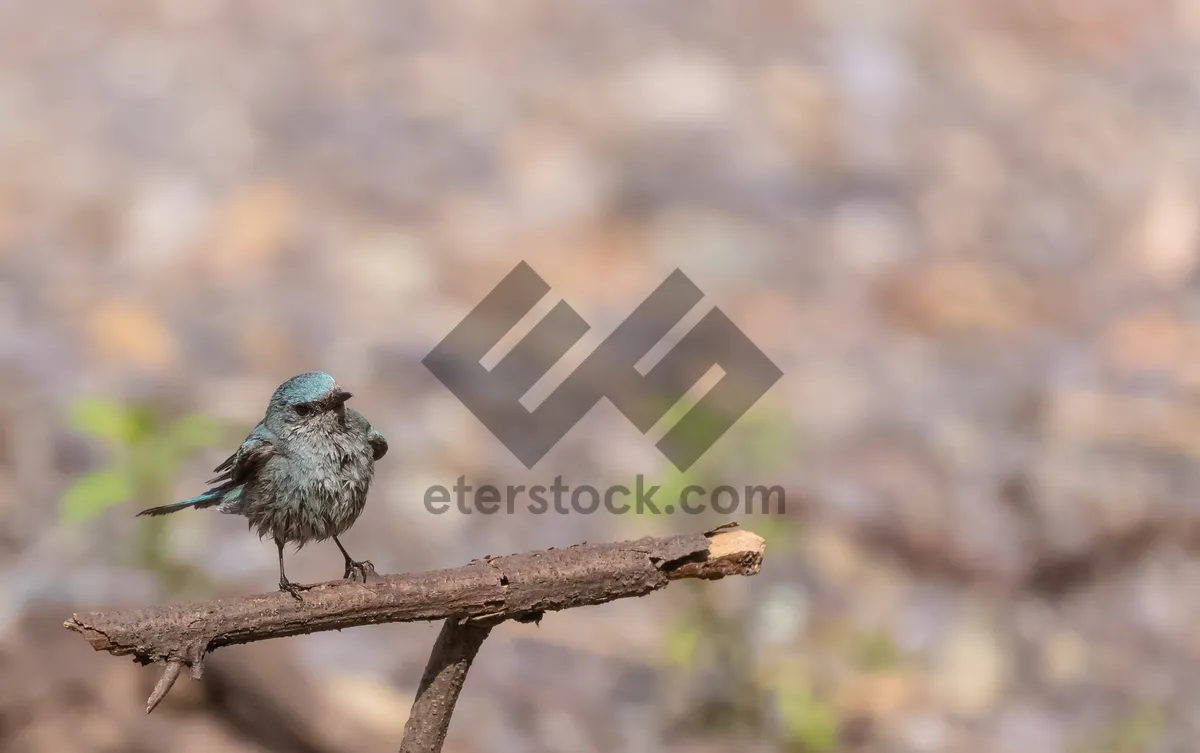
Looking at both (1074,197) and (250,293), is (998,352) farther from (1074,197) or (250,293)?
(250,293)

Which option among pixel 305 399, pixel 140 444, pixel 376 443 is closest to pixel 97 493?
pixel 140 444

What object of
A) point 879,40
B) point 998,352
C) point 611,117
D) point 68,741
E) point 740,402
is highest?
point 879,40

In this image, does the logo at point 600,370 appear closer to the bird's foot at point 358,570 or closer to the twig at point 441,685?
the twig at point 441,685

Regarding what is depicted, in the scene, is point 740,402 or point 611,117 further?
point 611,117

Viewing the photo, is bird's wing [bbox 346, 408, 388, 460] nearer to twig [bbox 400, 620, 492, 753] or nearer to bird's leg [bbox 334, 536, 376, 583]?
bird's leg [bbox 334, 536, 376, 583]

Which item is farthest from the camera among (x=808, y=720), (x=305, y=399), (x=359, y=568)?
(x=808, y=720)

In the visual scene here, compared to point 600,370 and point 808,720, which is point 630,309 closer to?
point 600,370

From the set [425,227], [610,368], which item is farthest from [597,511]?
[425,227]

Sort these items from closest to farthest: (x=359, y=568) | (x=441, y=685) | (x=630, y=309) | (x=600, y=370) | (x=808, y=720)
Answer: (x=359, y=568) → (x=441, y=685) → (x=808, y=720) → (x=600, y=370) → (x=630, y=309)
